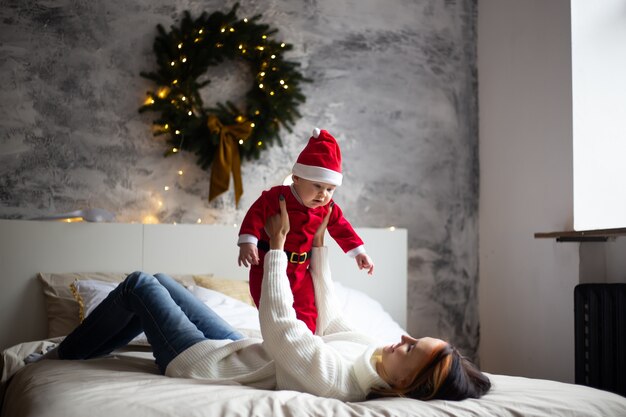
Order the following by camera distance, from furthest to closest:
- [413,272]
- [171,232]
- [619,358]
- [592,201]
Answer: [413,272]
[171,232]
[592,201]
[619,358]

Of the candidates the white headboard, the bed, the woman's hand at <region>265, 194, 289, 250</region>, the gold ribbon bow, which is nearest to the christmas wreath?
the gold ribbon bow

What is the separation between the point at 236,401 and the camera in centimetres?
149

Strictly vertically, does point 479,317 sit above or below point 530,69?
below

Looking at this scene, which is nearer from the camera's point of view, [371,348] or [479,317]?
[371,348]

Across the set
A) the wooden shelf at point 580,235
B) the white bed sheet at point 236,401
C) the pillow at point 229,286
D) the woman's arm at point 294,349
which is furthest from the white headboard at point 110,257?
the woman's arm at point 294,349

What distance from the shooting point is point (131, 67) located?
337cm

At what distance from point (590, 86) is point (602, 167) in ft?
1.19

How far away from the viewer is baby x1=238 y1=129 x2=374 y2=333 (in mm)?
2170

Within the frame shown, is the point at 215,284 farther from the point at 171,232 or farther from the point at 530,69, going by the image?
the point at 530,69

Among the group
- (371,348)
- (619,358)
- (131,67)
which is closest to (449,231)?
(619,358)

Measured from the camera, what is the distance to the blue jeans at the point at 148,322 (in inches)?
72.3

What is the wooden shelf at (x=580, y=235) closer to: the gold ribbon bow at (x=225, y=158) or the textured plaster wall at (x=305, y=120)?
the textured plaster wall at (x=305, y=120)

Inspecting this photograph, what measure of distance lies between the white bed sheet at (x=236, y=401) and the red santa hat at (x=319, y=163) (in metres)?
0.76

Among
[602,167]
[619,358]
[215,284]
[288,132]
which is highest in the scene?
[288,132]
